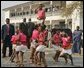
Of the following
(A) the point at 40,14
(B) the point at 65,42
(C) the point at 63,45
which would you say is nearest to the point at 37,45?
(C) the point at 63,45

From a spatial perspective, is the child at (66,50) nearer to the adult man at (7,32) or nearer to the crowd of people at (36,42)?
the crowd of people at (36,42)

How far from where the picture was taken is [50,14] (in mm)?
48000

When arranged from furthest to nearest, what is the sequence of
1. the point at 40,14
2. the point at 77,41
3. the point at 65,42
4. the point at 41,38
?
the point at 77,41 → the point at 40,14 → the point at 65,42 → the point at 41,38

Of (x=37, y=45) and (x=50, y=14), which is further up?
(x=50, y=14)

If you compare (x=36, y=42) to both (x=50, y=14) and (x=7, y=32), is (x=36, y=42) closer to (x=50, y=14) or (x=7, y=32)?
(x=7, y=32)

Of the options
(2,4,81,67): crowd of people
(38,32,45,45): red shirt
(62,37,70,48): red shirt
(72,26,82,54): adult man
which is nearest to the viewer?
(38,32,45,45): red shirt

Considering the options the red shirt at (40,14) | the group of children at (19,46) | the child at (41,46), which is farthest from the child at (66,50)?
the red shirt at (40,14)

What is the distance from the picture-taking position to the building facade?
3689 cm

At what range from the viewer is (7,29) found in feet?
54.6

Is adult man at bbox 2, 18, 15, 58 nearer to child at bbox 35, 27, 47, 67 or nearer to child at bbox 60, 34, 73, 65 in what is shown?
child at bbox 60, 34, 73, 65

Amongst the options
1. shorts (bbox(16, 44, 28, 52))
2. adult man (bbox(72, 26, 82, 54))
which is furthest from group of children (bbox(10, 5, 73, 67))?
adult man (bbox(72, 26, 82, 54))

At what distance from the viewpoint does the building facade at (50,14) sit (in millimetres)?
36894

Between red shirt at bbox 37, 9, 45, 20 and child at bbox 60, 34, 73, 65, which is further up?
red shirt at bbox 37, 9, 45, 20

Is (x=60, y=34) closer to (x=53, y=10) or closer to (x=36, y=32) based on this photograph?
(x=36, y=32)
